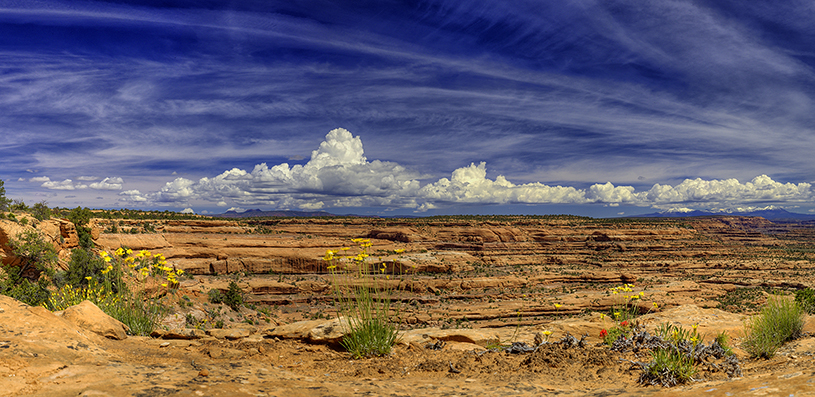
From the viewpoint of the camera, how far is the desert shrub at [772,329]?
6.26 metres

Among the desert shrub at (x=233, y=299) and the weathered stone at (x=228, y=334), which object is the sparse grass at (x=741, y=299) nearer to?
the weathered stone at (x=228, y=334)

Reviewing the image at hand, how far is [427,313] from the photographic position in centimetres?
3841

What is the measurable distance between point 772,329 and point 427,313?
3341 centimetres

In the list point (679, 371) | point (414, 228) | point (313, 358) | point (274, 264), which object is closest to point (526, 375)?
point (679, 371)

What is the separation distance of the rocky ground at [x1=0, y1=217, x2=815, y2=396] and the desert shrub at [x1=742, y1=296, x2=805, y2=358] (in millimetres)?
214

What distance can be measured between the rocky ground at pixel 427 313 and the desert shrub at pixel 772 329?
214mm

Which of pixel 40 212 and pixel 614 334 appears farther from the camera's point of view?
pixel 40 212

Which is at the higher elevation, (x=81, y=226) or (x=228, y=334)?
(x=81, y=226)

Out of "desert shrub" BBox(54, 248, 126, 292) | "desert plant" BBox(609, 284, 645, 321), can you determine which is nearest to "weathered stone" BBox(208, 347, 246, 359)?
"desert plant" BBox(609, 284, 645, 321)

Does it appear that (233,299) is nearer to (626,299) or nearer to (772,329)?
(626,299)

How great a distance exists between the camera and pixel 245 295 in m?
40.2

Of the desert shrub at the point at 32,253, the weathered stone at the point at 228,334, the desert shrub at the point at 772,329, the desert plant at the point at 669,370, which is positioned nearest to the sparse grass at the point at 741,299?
the desert shrub at the point at 772,329

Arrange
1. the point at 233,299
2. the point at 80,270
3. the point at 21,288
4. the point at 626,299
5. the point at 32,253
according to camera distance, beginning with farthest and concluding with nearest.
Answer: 1. the point at 233,299
2. the point at 80,270
3. the point at 32,253
4. the point at 21,288
5. the point at 626,299

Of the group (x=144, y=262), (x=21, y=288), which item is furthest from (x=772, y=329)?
(x=21, y=288)
